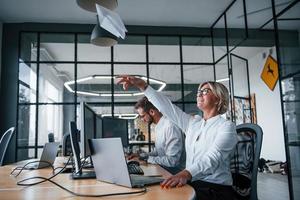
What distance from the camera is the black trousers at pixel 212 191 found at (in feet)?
4.54

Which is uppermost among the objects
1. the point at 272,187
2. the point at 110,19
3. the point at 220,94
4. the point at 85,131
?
the point at 110,19

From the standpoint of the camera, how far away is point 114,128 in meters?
2.38

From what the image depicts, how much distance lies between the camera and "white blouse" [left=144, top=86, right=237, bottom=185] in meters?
1.30

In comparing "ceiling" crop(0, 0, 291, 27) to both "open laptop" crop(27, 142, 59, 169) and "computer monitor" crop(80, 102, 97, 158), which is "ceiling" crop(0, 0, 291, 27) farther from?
"computer monitor" crop(80, 102, 97, 158)

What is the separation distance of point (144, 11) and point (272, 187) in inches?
139

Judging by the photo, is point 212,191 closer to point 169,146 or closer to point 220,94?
point 220,94

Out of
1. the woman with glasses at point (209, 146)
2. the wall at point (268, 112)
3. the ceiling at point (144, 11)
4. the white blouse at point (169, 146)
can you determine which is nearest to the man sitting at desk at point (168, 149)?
the white blouse at point (169, 146)

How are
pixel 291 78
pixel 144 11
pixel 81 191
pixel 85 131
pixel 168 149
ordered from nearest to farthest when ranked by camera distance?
1. pixel 81 191
2. pixel 85 131
3. pixel 168 149
4. pixel 291 78
5. pixel 144 11

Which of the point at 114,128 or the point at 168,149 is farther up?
the point at 114,128

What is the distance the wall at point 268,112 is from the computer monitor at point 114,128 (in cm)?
442

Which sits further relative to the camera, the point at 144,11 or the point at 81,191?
the point at 144,11

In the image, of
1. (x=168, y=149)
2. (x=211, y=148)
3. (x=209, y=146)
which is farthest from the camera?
(x=168, y=149)

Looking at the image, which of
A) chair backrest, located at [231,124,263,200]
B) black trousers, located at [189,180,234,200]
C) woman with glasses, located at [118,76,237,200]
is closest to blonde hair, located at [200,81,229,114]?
woman with glasses, located at [118,76,237,200]

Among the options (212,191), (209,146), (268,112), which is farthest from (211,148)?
(268,112)
